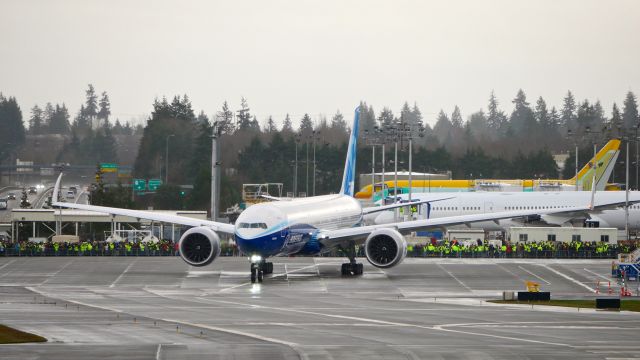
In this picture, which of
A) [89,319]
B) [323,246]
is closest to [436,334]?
[89,319]

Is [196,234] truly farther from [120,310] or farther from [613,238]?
[613,238]

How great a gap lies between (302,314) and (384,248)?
54.0 feet

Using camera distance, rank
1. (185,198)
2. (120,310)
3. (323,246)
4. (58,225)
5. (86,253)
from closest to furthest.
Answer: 1. (120,310)
2. (323,246)
3. (86,253)
4. (58,225)
5. (185,198)

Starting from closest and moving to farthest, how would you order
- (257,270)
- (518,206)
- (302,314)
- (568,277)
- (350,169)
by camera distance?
(302,314) < (257,270) < (568,277) < (350,169) < (518,206)

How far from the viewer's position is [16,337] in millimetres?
35156

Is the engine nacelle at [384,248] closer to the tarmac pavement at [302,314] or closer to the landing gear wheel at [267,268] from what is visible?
the tarmac pavement at [302,314]

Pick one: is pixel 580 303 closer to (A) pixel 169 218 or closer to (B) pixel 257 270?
(B) pixel 257 270

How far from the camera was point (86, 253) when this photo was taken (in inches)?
3182

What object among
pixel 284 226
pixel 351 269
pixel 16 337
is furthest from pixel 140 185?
pixel 16 337

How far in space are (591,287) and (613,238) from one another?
32.2m

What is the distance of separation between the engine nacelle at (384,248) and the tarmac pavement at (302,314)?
113 centimetres

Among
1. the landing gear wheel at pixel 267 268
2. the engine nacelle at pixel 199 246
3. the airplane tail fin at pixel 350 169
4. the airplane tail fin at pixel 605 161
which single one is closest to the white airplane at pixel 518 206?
the airplane tail fin at pixel 605 161

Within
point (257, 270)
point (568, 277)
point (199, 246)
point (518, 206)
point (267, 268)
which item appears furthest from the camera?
point (518, 206)

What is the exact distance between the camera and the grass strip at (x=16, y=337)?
1355 inches
